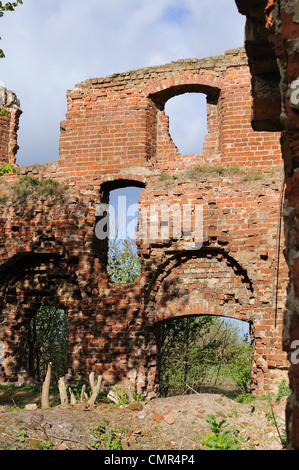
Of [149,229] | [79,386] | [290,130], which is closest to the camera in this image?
[290,130]

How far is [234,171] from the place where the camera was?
27.9 ft

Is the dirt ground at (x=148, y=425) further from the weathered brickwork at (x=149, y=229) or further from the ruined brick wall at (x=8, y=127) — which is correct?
the ruined brick wall at (x=8, y=127)

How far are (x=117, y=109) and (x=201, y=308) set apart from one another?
4405 millimetres

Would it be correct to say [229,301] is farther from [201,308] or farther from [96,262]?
[96,262]

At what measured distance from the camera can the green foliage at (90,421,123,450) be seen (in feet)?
18.1

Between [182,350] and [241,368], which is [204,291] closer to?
[182,350]

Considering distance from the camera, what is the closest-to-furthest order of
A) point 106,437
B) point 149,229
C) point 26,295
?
point 106,437, point 149,229, point 26,295

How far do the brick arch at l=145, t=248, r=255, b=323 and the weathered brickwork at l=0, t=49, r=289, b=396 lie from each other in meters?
0.02

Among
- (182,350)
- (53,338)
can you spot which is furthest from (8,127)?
(182,350)

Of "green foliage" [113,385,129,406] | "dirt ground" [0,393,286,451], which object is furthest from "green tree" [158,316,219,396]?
"dirt ground" [0,393,286,451]

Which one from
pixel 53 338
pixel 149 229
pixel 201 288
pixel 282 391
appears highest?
pixel 149 229

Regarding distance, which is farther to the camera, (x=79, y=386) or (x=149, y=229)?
(x=149, y=229)

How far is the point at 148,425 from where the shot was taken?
239 inches

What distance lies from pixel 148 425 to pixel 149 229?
3.62 m
